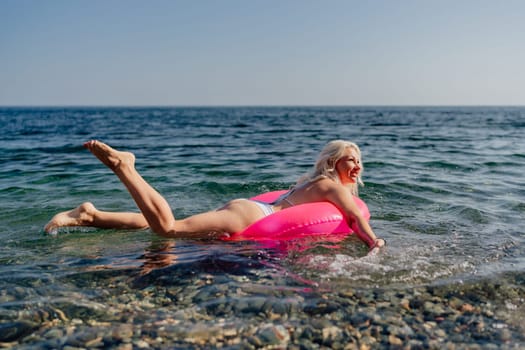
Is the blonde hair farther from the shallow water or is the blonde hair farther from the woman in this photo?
the shallow water

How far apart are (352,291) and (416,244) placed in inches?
70.5

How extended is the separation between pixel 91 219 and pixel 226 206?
1580mm

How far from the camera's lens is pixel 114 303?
3568 mm

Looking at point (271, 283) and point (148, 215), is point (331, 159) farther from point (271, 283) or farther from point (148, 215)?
point (148, 215)

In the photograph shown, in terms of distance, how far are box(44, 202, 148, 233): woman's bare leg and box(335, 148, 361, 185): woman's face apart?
250cm

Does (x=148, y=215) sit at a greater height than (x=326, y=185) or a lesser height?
lesser

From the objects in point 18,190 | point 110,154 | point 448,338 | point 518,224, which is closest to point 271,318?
point 448,338

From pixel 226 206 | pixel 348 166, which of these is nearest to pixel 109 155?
pixel 226 206

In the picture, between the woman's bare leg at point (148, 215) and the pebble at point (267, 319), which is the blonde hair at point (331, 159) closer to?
the woman's bare leg at point (148, 215)

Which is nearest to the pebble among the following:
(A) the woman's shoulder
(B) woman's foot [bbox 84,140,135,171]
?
(B) woman's foot [bbox 84,140,135,171]

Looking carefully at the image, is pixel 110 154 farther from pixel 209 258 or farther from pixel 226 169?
pixel 226 169

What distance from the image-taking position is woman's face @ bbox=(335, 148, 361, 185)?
552 centimetres

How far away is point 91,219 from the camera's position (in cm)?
535

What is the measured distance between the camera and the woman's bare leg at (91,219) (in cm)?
530
